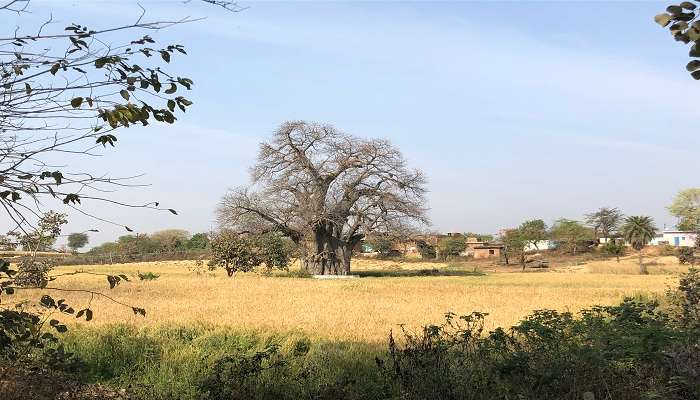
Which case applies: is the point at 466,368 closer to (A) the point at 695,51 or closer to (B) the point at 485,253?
(A) the point at 695,51

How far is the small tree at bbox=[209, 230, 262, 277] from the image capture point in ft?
136

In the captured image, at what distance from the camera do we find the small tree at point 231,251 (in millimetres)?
41478

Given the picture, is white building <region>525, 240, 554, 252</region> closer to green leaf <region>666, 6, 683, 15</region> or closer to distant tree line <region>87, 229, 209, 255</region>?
distant tree line <region>87, 229, 209, 255</region>

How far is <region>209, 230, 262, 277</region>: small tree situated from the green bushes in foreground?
1283 inches

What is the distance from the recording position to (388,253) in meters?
90.7

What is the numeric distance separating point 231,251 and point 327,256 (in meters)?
7.75

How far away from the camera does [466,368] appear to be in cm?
520

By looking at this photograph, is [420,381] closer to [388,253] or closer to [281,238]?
[281,238]

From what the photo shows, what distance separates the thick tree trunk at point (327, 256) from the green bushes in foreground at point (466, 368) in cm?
3581

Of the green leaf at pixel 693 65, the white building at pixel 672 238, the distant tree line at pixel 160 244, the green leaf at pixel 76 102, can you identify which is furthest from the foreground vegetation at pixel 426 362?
the white building at pixel 672 238

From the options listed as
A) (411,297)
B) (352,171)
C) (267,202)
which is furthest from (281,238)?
(411,297)

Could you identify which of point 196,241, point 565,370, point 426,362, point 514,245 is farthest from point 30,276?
point 196,241

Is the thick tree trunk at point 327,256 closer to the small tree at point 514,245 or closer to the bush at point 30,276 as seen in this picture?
the small tree at point 514,245

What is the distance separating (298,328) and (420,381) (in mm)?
7660
